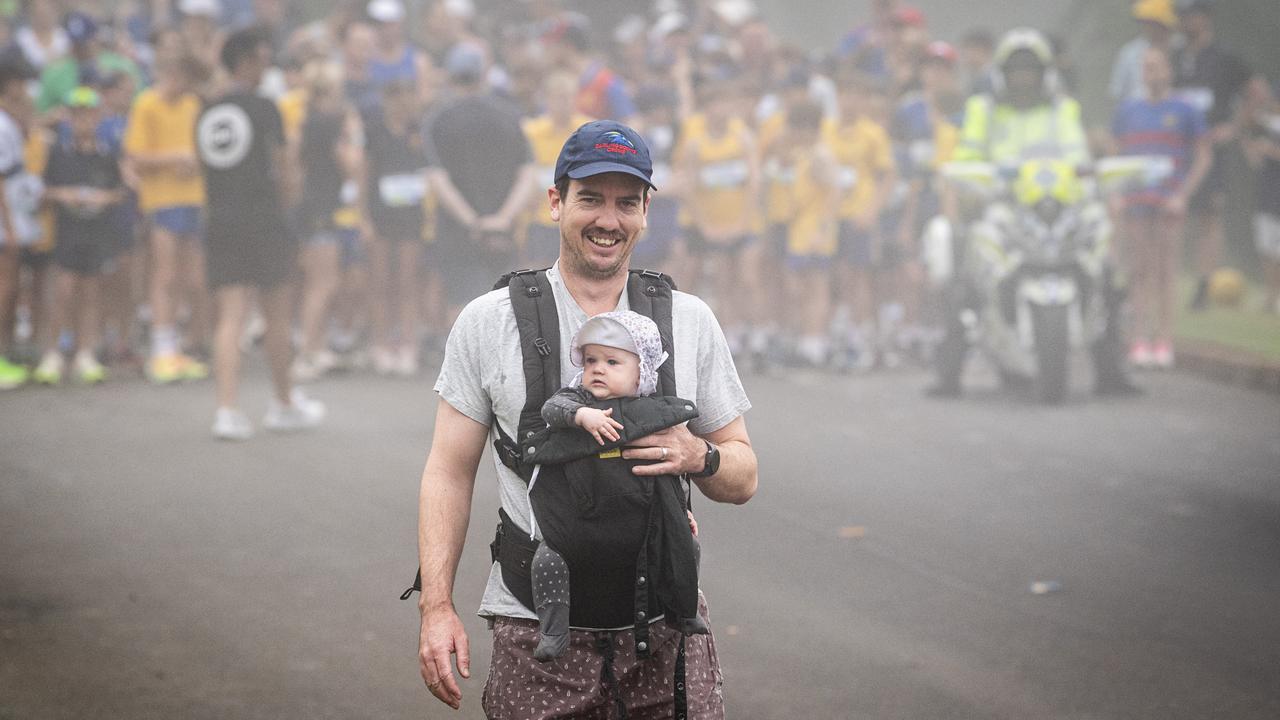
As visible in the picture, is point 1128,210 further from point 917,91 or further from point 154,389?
point 154,389

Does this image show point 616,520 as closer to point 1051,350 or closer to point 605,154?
point 605,154

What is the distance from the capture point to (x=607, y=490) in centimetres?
310

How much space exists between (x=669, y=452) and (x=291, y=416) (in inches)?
279

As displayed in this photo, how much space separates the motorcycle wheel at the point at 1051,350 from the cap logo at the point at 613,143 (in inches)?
334

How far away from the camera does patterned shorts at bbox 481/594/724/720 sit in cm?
322

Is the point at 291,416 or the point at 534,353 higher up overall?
the point at 534,353

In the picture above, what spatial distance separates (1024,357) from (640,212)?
8618 mm

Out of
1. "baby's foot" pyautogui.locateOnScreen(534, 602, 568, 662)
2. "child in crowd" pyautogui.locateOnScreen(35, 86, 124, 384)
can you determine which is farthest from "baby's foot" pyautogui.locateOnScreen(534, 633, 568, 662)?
"child in crowd" pyautogui.locateOnScreen(35, 86, 124, 384)

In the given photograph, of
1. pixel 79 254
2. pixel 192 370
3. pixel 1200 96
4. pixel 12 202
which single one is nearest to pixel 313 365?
pixel 192 370

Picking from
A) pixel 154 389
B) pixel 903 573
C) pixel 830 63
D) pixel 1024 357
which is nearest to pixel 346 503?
pixel 903 573

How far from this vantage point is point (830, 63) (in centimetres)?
1675

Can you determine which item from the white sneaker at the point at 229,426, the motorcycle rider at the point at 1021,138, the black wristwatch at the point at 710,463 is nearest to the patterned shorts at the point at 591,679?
the black wristwatch at the point at 710,463

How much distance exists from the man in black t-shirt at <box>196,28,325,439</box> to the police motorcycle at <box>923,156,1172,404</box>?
15.8ft

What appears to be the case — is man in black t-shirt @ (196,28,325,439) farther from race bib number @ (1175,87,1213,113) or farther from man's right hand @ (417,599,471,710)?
race bib number @ (1175,87,1213,113)
